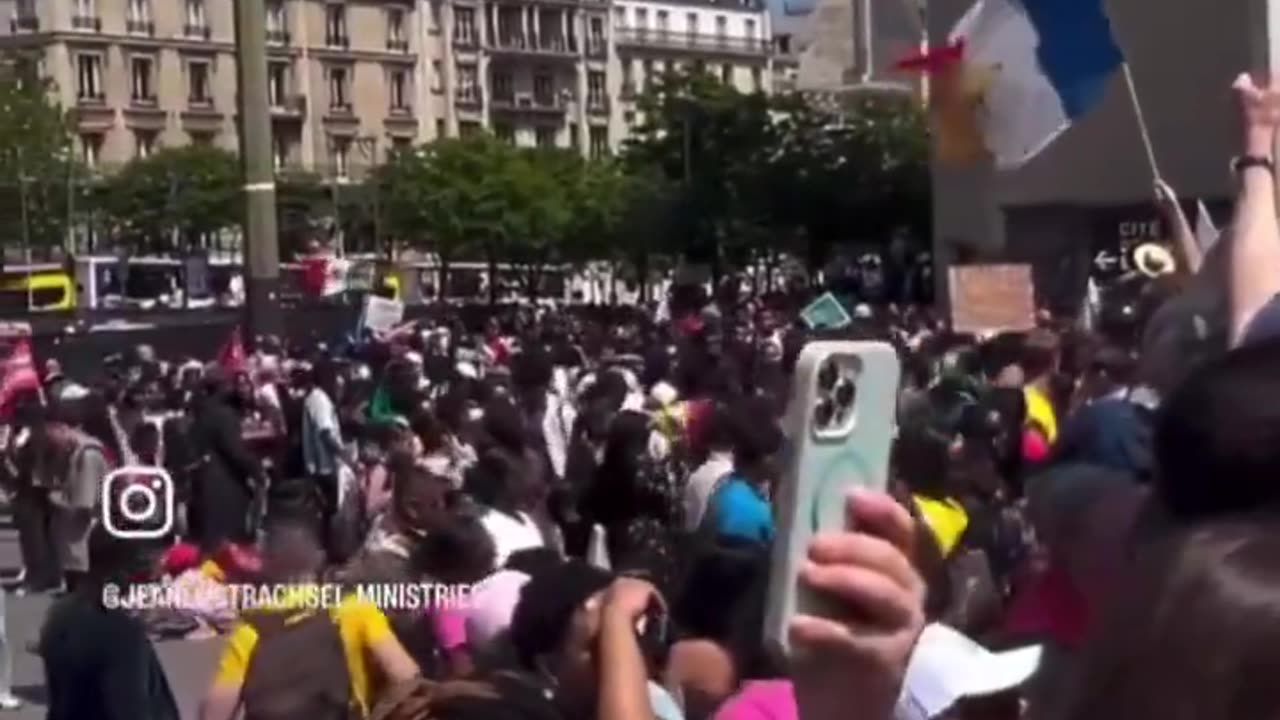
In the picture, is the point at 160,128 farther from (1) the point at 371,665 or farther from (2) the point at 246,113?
(1) the point at 371,665

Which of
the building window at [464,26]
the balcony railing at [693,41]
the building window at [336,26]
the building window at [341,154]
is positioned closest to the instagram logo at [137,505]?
the building window at [341,154]

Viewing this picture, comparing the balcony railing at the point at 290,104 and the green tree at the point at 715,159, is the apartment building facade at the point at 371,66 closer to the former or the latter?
the balcony railing at the point at 290,104

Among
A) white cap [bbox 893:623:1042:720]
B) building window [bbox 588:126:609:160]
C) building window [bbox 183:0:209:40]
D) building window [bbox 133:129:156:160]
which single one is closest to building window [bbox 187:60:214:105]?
building window [bbox 183:0:209:40]

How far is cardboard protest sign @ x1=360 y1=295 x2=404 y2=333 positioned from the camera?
29.5 meters

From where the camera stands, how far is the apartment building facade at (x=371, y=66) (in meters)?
116

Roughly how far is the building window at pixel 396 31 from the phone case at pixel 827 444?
416 ft

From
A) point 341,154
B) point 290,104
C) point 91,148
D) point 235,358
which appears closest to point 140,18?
point 91,148

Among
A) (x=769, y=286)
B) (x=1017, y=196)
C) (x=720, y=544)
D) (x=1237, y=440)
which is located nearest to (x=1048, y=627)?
(x=1237, y=440)

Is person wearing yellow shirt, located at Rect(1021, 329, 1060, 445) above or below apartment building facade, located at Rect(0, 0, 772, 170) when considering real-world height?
below

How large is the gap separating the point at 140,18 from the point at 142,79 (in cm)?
241

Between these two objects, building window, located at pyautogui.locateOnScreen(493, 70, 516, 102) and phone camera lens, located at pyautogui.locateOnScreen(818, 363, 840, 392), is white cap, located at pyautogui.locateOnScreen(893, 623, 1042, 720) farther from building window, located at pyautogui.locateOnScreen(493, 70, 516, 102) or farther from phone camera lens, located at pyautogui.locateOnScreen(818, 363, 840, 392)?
building window, located at pyautogui.locateOnScreen(493, 70, 516, 102)

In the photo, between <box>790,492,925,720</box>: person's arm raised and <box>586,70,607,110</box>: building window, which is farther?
<box>586,70,607,110</box>: building window

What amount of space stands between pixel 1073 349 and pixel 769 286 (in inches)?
2612

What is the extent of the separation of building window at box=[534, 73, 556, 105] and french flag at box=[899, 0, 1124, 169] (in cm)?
12863
